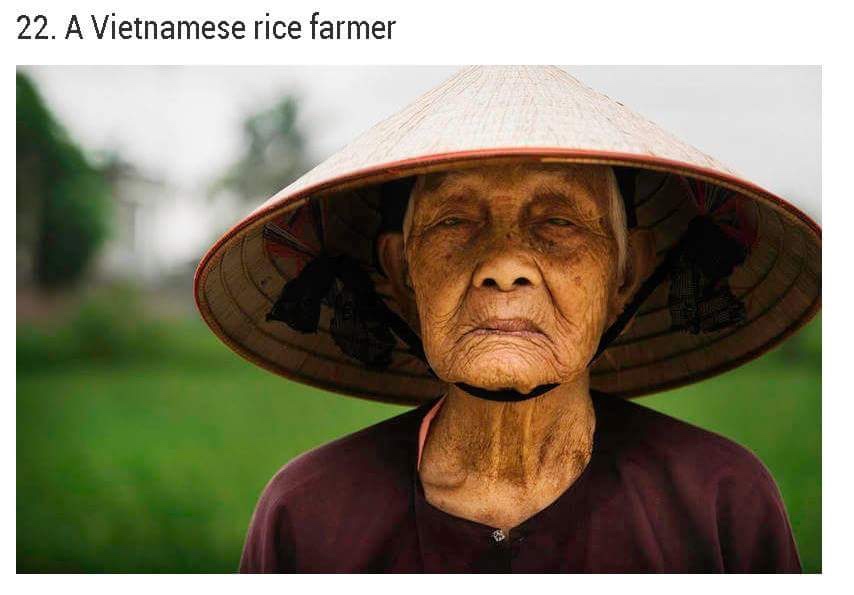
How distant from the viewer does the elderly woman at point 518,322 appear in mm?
1738

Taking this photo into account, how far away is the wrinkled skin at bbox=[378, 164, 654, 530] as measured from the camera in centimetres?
176

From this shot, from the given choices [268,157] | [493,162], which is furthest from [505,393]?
[268,157]

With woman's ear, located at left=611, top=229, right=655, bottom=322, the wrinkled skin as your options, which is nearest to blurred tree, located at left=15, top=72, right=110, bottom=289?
the wrinkled skin

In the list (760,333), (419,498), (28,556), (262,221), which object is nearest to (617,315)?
(760,333)

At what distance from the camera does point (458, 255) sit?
72.0 inches

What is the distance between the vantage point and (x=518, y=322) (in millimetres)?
1746

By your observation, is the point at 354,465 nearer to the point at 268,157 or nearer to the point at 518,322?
the point at 518,322

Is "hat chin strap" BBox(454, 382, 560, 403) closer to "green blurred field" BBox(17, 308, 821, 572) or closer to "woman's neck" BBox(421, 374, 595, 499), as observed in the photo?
"woman's neck" BBox(421, 374, 595, 499)

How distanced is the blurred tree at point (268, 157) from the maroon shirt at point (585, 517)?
4.54 ft

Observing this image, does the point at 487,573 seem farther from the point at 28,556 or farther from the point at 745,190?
the point at 28,556

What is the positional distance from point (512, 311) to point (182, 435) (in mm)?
1994

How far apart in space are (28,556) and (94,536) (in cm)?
56

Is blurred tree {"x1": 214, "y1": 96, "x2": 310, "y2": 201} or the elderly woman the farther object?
blurred tree {"x1": 214, "y1": 96, "x2": 310, "y2": 201}

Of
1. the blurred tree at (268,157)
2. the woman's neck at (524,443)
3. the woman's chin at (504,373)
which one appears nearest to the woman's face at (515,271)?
the woman's chin at (504,373)
